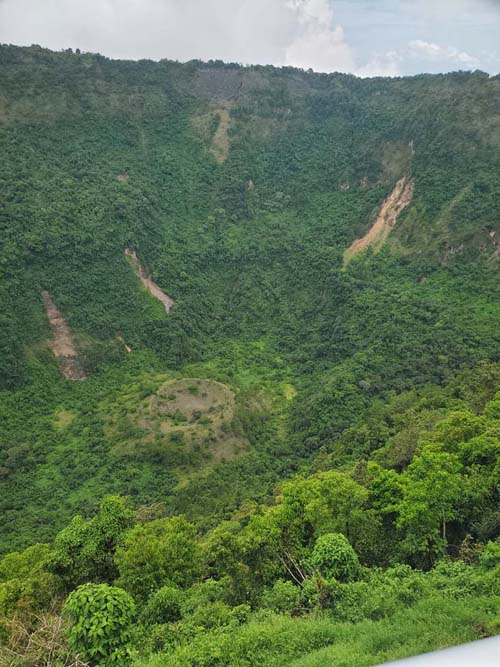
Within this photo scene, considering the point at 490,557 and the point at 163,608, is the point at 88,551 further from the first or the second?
the point at 490,557

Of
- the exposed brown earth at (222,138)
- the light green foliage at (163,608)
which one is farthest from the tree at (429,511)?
the exposed brown earth at (222,138)

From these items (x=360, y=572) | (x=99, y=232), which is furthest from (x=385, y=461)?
(x=99, y=232)

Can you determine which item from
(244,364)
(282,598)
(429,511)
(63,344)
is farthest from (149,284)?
(282,598)

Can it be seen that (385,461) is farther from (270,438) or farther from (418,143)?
(418,143)

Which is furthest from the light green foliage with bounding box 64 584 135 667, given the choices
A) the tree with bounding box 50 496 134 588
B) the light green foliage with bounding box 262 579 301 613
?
the tree with bounding box 50 496 134 588

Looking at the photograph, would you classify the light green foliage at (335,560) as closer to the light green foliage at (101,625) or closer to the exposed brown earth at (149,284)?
the light green foliage at (101,625)
